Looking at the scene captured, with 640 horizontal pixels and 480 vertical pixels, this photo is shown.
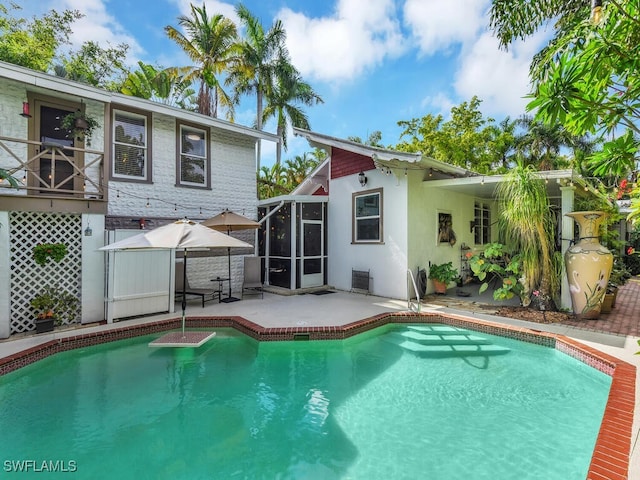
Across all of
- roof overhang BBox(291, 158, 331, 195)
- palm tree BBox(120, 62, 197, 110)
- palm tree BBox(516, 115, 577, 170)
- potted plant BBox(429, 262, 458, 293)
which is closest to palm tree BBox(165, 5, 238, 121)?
palm tree BBox(120, 62, 197, 110)

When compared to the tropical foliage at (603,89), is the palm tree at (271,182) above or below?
above

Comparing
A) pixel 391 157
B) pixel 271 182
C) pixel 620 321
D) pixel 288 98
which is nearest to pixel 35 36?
pixel 288 98

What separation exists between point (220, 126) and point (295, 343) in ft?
22.7

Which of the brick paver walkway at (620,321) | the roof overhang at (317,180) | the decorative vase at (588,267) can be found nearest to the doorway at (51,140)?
the roof overhang at (317,180)

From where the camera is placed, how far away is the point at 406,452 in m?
3.01

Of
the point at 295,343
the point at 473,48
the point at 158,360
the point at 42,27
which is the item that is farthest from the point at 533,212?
the point at 42,27

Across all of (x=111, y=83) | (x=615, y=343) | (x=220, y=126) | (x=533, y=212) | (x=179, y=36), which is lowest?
(x=615, y=343)

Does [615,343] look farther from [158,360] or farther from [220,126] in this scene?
[220,126]

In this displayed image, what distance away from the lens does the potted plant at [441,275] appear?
8.96 meters

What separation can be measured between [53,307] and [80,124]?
4.08 meters

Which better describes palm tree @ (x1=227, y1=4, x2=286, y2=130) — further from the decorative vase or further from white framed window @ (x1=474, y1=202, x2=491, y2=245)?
the decorative vase

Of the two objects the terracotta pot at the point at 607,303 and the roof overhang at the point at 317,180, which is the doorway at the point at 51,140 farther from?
the terracotta pot at the point at 607,303

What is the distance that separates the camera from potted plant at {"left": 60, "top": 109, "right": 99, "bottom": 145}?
7.04m

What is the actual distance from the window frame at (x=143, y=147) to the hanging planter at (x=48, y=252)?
2404 millimetres
